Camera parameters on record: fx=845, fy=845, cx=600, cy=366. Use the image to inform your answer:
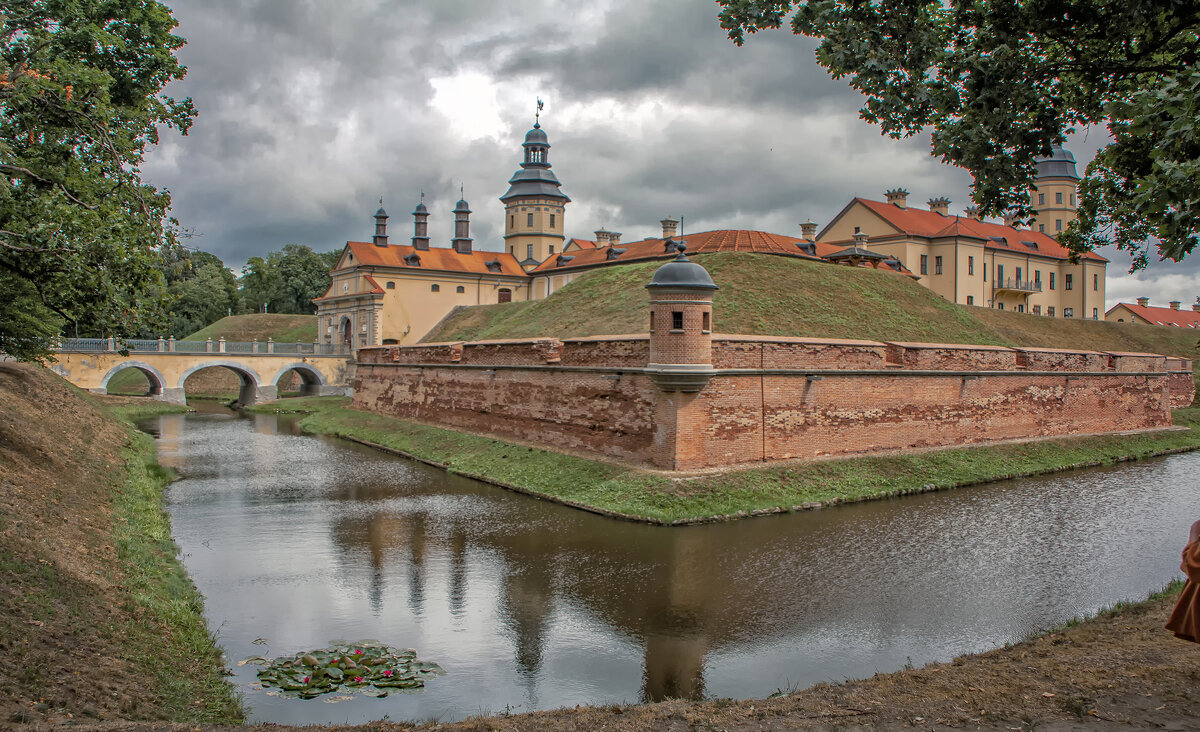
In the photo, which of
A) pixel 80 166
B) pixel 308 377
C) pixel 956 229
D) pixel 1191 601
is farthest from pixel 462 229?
pixel 1191 601

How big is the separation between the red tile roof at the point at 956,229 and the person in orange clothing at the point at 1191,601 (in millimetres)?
44941

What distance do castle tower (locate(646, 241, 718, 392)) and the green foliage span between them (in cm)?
6445

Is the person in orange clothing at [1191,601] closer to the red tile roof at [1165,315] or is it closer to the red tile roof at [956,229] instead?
the red tile roof at [956,229]

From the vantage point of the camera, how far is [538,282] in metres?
56.5

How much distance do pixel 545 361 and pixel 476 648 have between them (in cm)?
1277

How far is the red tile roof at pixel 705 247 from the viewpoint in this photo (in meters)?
39.5

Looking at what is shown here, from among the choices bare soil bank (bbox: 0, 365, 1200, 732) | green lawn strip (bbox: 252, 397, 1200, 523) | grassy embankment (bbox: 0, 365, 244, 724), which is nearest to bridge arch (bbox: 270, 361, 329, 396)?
green lawn strip (bbox: 252, 397, 1200, 523)

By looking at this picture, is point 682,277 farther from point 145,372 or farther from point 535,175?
point 535,175

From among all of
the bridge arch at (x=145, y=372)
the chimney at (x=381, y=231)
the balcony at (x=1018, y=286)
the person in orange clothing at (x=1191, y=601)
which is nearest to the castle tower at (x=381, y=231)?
the chimney at (x=381, y=231)

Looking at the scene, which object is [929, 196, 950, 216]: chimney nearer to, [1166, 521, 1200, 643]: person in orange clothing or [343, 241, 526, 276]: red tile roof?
[343, 241, 526, 276]: red tile roof

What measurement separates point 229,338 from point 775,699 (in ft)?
211

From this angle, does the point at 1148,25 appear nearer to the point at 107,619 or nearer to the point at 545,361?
the point at 107,619

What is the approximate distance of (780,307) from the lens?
26828mm

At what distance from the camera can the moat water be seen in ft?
27.2
